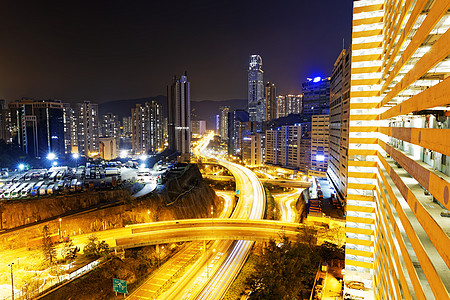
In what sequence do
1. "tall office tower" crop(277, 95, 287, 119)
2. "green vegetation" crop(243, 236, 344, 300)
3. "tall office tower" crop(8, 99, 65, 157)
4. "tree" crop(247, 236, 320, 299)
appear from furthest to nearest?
1. "tall office tower" crop(277, 95, 287, 119)
2. "tall office tower" crop(8, 99, 65, 157)
3. "green vegetation" crop(243, 236, 344, 300)
4. "tree" crop(247, 236, 320, 299)

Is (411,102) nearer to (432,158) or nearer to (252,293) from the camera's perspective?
(432,158)

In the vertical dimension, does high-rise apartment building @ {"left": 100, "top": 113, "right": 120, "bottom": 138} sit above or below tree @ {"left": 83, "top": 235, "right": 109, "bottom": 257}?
above

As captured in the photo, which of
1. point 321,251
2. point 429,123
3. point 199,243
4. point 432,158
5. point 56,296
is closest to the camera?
point 432,158

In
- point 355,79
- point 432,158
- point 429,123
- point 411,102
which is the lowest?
point 432,158

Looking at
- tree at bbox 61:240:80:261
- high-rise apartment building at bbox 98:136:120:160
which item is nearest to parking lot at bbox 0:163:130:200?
tree at bbox 61:240:80:261

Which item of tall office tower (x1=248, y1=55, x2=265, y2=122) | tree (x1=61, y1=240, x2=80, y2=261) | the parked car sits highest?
tall office tower (x1=248, y1=55, x2=265, y2=122)

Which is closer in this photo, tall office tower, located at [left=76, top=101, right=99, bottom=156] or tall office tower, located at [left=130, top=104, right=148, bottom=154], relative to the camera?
tall office tower, located at [left=76, top=101, right=99, bottom=156]

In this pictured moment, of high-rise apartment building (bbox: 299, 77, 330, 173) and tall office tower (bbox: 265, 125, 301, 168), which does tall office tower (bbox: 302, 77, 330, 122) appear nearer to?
high-rise apartment building (bbox: 299, 77, 330, 173)

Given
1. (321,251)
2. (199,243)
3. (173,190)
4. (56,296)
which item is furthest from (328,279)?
(173,190)
